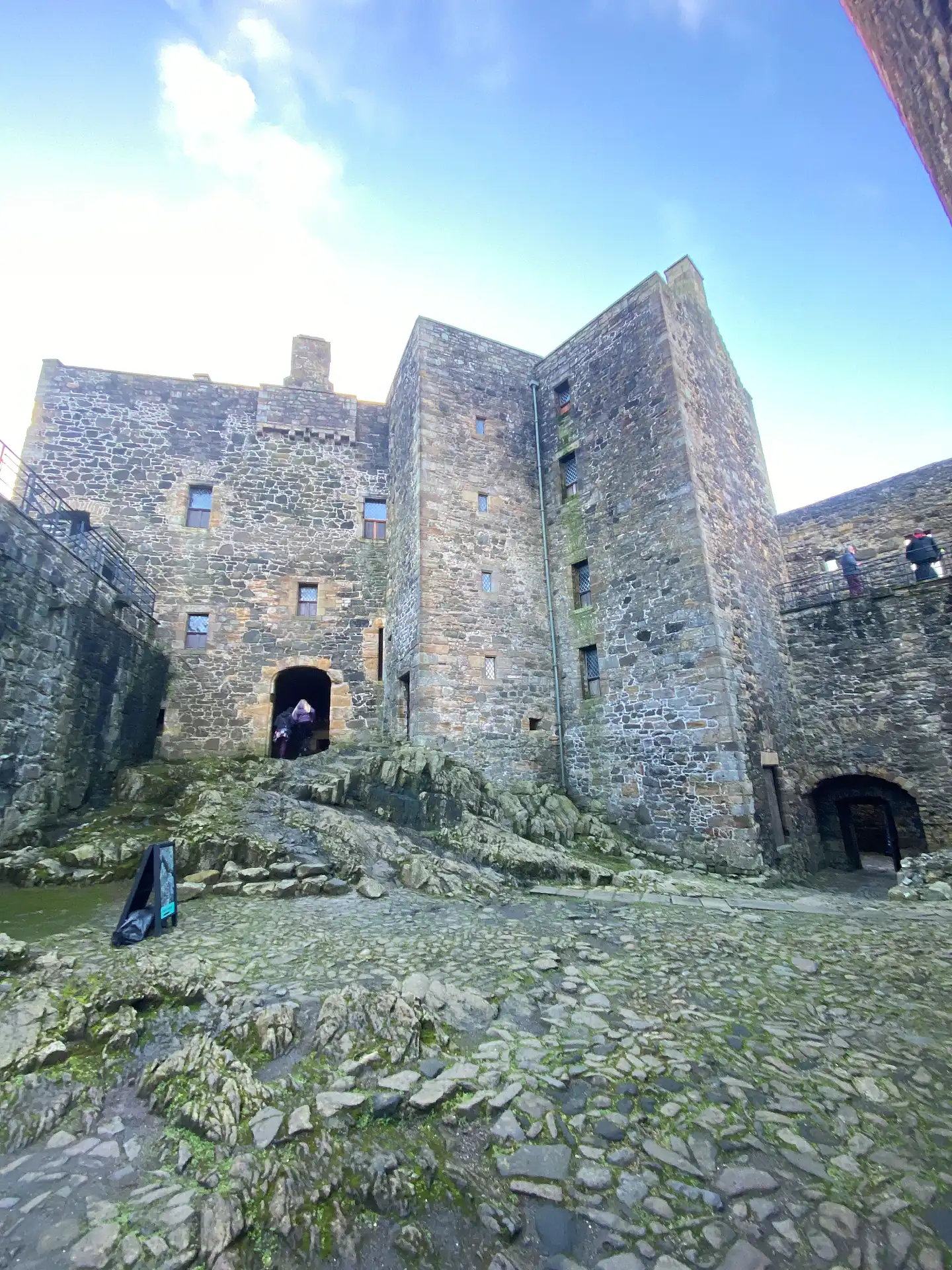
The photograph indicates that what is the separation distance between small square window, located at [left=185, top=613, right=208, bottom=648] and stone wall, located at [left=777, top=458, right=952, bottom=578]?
1909cm

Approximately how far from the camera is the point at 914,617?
13180 mm

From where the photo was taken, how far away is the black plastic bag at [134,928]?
18.8 ft

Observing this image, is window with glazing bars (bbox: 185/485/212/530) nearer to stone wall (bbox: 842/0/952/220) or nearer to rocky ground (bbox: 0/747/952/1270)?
rocky ground (bbox: 0/747/952/1270)

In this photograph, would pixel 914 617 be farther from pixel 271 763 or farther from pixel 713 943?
pixel 271 763

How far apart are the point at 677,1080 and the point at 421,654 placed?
11028 mm

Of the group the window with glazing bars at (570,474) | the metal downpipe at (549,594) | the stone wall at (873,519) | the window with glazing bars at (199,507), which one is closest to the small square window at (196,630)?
the window with glazing bars at (199,507)

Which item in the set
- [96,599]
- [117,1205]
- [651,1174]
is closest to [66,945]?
[117,1205]

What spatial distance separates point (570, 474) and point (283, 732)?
11.6 m

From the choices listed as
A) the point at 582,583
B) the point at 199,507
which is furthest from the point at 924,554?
the point at 199,507

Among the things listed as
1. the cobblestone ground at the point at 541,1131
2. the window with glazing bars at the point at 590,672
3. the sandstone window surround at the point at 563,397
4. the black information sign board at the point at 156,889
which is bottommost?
the cobblestone ground at the point at 541,1131

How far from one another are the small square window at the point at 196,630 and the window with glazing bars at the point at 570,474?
38.3ft

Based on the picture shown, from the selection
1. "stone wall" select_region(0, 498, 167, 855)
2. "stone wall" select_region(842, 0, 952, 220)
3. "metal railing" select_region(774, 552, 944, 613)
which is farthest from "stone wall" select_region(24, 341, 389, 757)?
"stone wall" select_region(842, 0, 952, 220)

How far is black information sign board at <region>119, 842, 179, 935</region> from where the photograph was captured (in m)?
6.10

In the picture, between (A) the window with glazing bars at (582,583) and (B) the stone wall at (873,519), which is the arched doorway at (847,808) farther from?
(B) the stone wall at (873,519)
